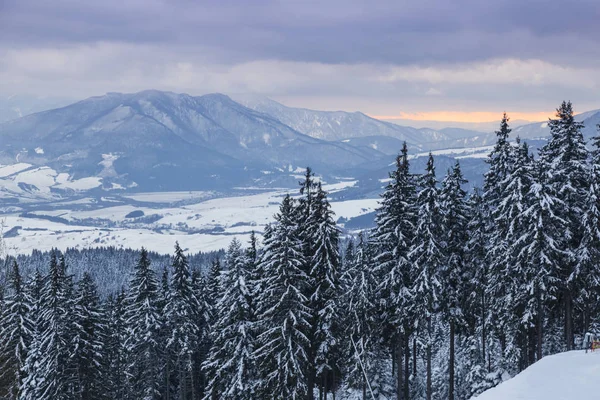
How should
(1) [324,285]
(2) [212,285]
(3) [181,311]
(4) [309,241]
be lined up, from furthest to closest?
(2) [212,285]
(3) [181,311]
(4) [309,241]
(1) [324,285]

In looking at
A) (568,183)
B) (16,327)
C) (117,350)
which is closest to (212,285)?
(117,350)

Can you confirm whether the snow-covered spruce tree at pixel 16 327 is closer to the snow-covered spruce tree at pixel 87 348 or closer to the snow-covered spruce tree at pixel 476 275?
the snow-covered spruce tree at pixel 87 348

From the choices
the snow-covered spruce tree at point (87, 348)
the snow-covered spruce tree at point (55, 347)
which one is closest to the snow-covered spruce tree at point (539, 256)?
the snow-covered spruce tree at point (87, 348)

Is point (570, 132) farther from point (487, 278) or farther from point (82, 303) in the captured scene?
point (82, 303)

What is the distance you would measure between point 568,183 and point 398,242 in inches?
460

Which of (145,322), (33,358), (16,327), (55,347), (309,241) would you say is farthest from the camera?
(16,327)

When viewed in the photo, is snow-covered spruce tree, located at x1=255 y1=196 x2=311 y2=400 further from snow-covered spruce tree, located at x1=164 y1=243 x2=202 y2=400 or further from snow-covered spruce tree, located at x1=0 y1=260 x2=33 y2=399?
snow-covered spruce tree, located at x1=0 y1=260 x2=33 y2=399

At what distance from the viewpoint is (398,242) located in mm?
37969

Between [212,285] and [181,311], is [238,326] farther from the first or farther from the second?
[212,285]

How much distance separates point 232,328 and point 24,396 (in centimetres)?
2091

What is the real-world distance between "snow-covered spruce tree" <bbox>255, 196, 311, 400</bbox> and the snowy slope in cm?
1470

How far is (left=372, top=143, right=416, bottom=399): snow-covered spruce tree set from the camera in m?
37.8

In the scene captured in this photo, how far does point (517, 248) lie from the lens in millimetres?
37000

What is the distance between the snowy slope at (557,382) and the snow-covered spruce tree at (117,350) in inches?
Answer: 1674
